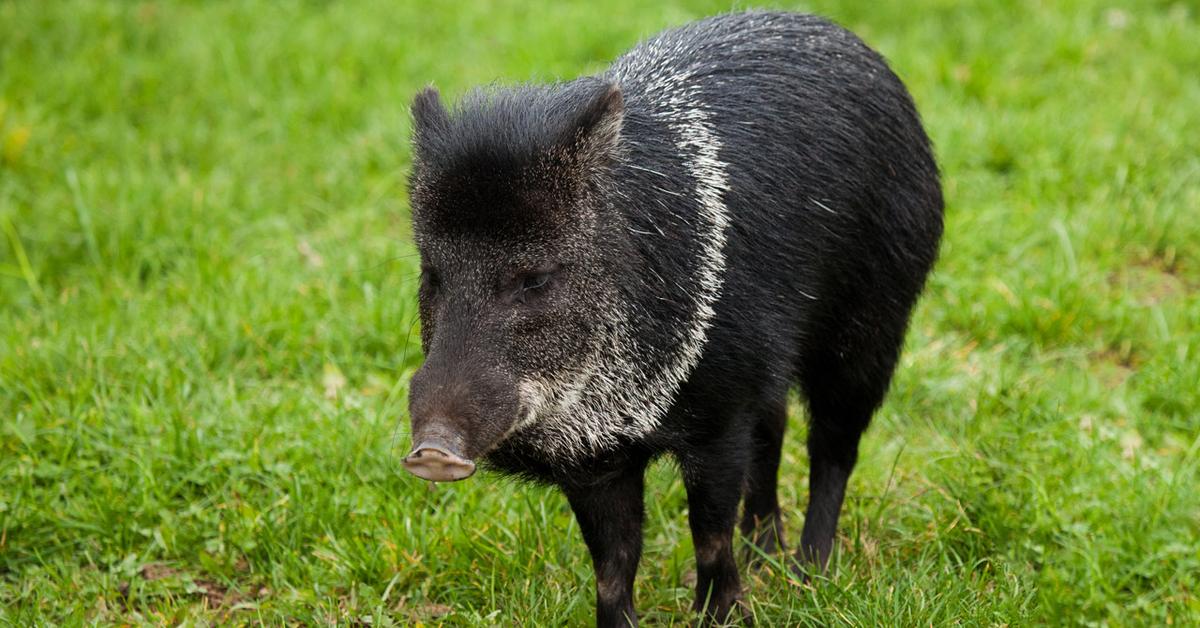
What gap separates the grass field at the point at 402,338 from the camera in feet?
12.4

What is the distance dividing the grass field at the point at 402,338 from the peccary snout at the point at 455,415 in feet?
3.13

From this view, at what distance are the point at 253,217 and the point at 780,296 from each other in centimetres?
328

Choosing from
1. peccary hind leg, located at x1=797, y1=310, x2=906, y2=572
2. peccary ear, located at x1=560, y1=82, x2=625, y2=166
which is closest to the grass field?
peccary hind leg, located at x1=797, y1=310, x2=906, y2=572

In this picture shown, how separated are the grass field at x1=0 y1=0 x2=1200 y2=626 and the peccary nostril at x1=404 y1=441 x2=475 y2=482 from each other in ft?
3.49

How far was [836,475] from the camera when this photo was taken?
3.92 metres

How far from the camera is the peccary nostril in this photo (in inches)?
101

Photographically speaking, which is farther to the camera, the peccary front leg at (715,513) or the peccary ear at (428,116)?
the peccary front leg at (715,513)

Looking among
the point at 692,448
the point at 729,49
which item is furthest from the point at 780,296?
the point at 729,49

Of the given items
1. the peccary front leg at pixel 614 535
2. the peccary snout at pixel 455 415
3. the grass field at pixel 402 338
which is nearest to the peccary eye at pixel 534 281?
the peccary snout at pixel 455 415

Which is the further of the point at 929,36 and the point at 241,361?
the point at 929,36

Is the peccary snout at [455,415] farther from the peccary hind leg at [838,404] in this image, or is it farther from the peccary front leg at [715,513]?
the peccary hind leg at [838,404]

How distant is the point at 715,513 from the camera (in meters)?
3.34

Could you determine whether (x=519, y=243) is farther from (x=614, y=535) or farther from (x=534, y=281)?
(x=614, y=535)

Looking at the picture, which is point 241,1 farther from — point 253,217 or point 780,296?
point 780,296
